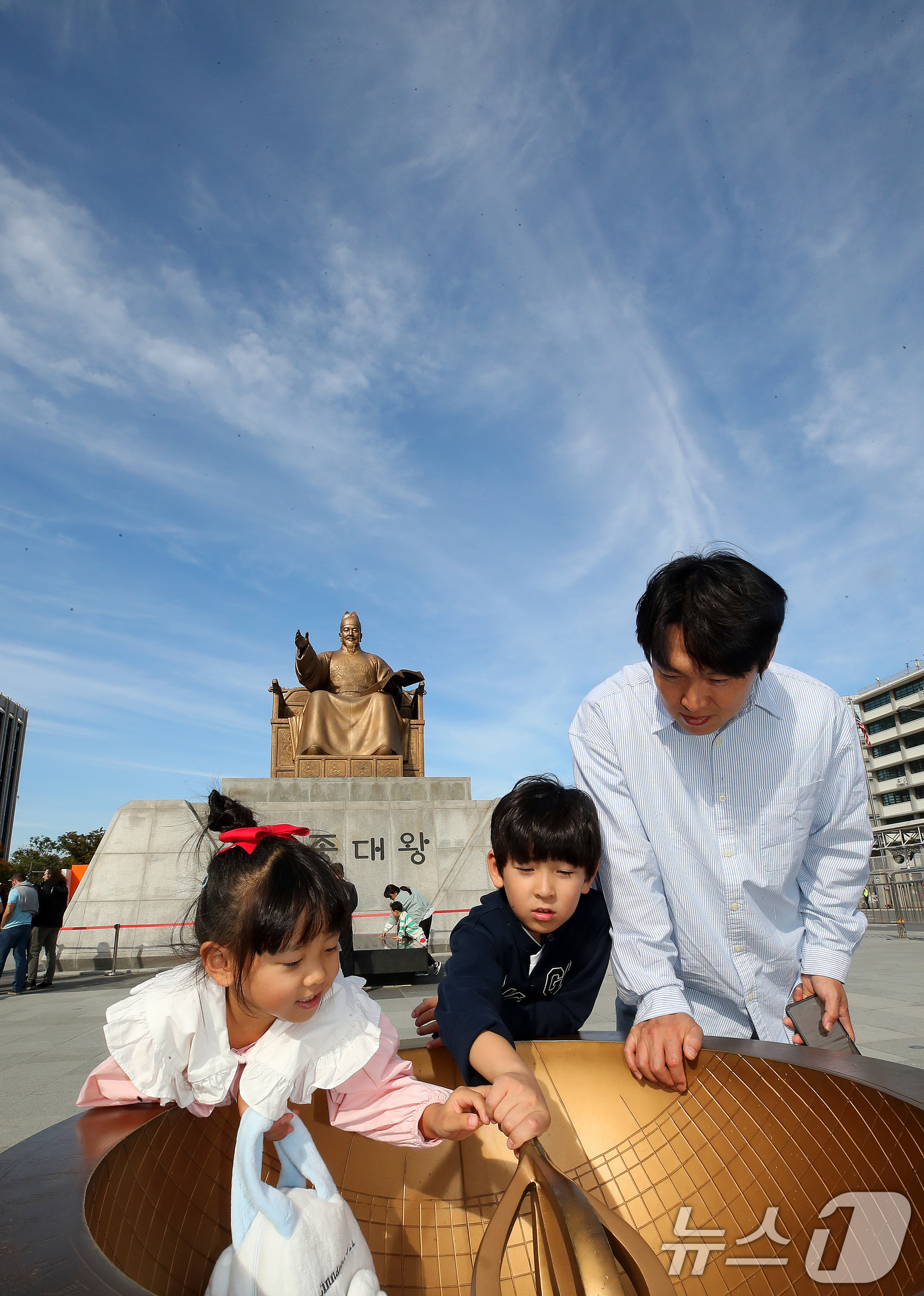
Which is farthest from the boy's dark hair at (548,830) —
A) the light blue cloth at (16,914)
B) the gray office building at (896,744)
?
the gray office building at (896,744)

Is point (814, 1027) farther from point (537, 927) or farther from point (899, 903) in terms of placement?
point (899, 903)

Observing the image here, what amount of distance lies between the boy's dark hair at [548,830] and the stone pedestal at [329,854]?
7.62 m

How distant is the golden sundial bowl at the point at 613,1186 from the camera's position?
0.74m

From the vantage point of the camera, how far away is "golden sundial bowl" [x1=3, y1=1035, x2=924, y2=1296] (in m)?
0.74

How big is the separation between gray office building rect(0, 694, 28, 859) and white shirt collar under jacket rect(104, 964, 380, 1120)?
59749 millimetres

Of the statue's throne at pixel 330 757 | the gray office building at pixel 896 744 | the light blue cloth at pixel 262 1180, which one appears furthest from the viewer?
the gray office building at pixel 896 744

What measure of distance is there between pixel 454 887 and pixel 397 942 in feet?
5.82

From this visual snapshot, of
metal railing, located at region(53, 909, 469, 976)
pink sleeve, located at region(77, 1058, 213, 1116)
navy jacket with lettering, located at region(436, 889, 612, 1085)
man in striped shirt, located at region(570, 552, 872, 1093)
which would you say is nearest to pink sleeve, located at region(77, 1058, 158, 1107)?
pink sleeve, located at region(77, 1058, 213, 1116)

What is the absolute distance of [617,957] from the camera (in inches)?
52.6

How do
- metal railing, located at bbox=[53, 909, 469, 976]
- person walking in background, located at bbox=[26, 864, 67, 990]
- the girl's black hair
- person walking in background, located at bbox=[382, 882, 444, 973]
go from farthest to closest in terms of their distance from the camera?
metal railing, located at bbox=[53, 909, 469, 976] → person walking in background, located at bbox=[26, 864, 67, 990] → person walking in background, located at bbox=[382, 882, 444, 973] → the girl's black hair

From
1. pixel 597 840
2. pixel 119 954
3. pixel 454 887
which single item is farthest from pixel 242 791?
pixel 597 840

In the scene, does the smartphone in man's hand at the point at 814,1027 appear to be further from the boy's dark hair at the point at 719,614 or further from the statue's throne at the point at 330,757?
the statue's throne at the point at 330,757

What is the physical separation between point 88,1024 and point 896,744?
55911 millimetres

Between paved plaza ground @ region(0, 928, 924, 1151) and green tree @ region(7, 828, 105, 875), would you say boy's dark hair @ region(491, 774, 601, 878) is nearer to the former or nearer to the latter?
paved plaza ground @ region(0, 928, 924, 1151)
